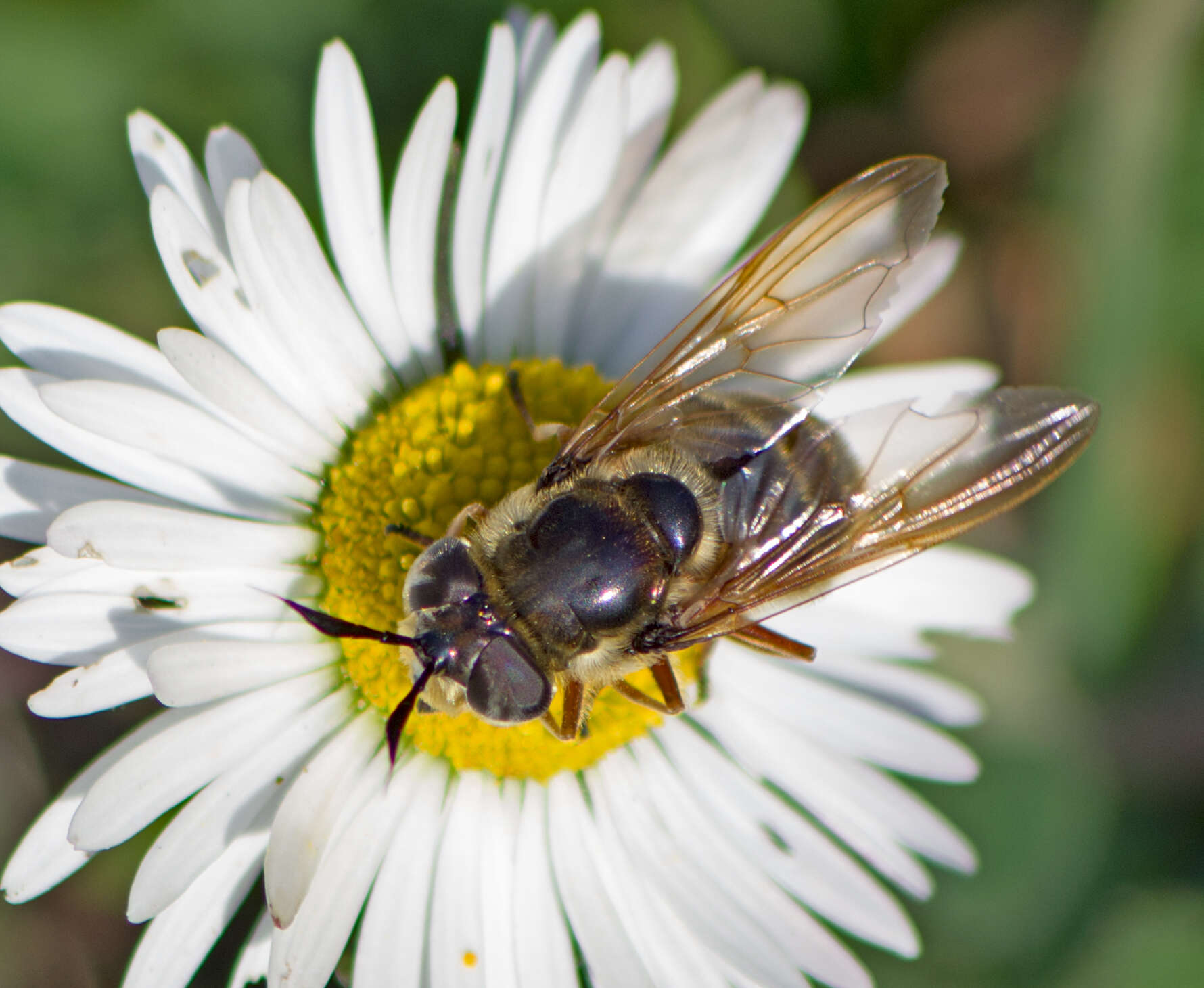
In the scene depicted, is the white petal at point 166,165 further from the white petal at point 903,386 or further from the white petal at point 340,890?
the white petal at point 903,386

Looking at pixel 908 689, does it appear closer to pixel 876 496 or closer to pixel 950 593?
pixel 950 593

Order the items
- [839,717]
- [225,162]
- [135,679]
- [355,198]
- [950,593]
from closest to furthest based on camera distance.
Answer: [135,679], [225,162], [355,198], [839,717], [950,593]

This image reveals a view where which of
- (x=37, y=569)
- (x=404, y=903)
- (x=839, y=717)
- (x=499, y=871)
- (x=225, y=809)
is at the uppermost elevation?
(x=37, y=569)

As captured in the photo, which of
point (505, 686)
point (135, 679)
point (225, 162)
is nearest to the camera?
point (505, 686)

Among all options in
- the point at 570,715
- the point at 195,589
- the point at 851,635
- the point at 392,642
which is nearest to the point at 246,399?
the point at 195,589

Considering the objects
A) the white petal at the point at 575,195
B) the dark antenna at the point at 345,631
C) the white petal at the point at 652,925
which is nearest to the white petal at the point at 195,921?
the dark antenna at the point at 345,631

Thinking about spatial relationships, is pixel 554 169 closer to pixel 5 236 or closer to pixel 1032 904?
pixel 5 236
